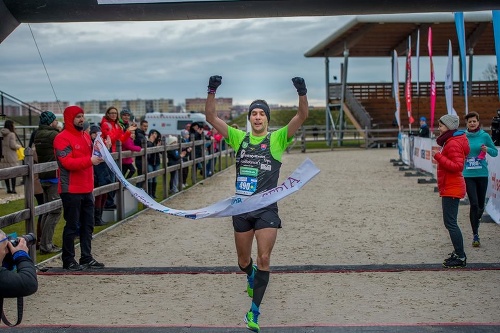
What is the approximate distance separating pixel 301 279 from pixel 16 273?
4574mm

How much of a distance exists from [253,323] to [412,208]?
29.9ft

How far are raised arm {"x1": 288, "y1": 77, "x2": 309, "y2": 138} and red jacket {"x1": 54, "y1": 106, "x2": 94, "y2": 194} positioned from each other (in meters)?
2.95

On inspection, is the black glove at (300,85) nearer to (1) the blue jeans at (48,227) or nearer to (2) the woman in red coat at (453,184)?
(2) the woman in red coat at (453,184)

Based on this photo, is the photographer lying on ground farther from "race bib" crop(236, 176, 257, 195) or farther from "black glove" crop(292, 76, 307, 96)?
"black glove" crop(292, 76, 307, 96)

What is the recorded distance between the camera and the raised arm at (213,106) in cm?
661

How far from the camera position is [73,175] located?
8.48 m

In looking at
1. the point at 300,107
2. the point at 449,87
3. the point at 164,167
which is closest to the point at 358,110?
the point at 449,87

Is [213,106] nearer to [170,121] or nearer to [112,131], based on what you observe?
[112,131]

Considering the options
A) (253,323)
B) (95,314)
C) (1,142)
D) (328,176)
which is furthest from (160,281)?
(328,176)

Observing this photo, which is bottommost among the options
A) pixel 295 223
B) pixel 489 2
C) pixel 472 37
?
pixel 295 223

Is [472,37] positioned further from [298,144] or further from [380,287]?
[380,287]

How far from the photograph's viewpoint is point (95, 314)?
6480 mm

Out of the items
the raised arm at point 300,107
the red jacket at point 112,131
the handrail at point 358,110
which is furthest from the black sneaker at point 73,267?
the handrail at point 358,110

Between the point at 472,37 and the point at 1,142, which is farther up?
the point at 472,37
